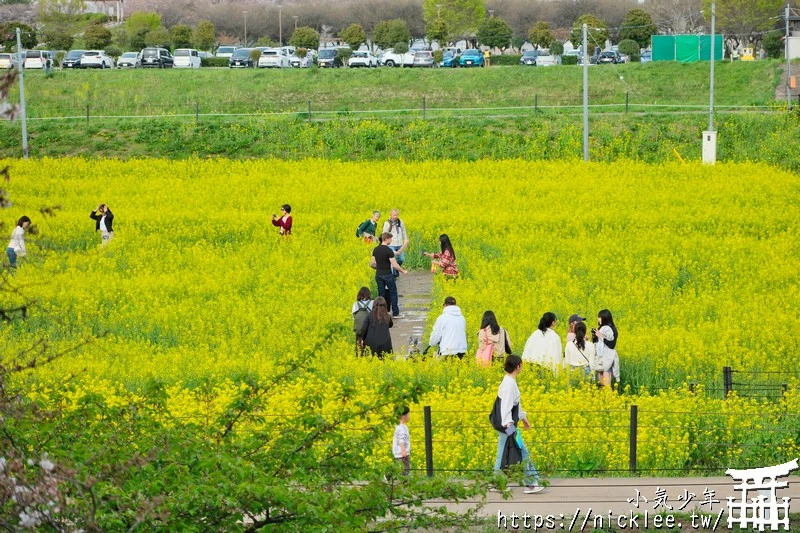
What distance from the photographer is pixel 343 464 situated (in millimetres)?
10047

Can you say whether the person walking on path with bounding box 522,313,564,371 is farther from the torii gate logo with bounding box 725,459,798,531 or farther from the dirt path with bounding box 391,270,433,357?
the torii gate logo with bounding box 725,459,798,531

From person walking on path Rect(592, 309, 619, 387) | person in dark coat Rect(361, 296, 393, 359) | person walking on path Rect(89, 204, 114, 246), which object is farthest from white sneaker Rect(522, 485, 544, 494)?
person walking on path Rect(89, 204, 114, 246)

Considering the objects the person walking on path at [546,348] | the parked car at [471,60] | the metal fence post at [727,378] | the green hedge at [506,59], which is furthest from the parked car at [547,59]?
the person walking on path at [546,348]

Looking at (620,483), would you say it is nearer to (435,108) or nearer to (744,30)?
(435,108)

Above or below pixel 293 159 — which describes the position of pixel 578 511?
below

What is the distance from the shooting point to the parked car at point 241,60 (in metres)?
72.0

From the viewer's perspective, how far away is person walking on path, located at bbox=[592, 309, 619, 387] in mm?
17047

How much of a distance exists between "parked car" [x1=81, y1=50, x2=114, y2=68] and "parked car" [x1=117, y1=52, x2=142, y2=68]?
0.67 meters

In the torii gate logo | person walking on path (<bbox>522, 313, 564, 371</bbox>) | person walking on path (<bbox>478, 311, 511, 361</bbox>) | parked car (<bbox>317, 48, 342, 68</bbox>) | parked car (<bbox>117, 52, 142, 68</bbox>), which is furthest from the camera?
parked car (<bbox>317, 48, 342, 68</bbox>)

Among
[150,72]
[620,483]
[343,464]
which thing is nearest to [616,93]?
[150,72]

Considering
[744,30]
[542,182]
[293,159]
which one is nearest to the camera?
[542,182]

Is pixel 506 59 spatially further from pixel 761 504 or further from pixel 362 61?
pixel 761 504

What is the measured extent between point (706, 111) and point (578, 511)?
131 feet

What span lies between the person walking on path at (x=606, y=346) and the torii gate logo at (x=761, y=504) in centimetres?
450
